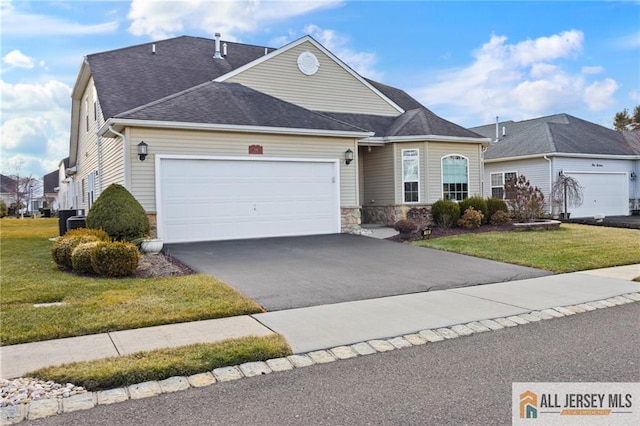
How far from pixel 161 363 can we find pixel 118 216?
737 centimetres

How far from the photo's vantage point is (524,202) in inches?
705

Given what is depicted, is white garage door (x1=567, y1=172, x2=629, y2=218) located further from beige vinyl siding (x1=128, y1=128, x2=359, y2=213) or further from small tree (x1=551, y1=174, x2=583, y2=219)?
beige vinyl siding (x1=128, y1=128, x2=359, y2=213)

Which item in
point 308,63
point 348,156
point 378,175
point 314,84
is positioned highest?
point 308,63

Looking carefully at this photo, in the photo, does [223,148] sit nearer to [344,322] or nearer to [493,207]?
[344,322]

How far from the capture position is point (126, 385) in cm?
409

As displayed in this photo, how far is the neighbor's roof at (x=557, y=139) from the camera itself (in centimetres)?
2406

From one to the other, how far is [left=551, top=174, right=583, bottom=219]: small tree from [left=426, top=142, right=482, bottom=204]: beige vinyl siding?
6231mm

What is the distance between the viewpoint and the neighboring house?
2362cm

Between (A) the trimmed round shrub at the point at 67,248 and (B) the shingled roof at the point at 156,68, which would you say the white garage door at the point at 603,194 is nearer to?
(B) the shingled roof at the point at 156,68

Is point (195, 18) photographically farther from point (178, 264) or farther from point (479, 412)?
point (479, 412)

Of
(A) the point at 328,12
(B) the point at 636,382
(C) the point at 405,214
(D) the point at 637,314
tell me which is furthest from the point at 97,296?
(C) the point at 405,214

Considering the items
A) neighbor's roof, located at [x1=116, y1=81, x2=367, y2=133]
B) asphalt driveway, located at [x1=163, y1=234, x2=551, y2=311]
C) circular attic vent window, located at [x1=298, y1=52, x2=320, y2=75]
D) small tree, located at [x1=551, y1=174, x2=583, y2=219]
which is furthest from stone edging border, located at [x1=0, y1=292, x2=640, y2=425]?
small tree, located at [x1=551, y1=174, x2=583, y2=219]

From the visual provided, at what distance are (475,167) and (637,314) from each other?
1301 cm

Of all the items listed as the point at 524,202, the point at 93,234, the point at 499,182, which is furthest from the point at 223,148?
the point at 499,182
